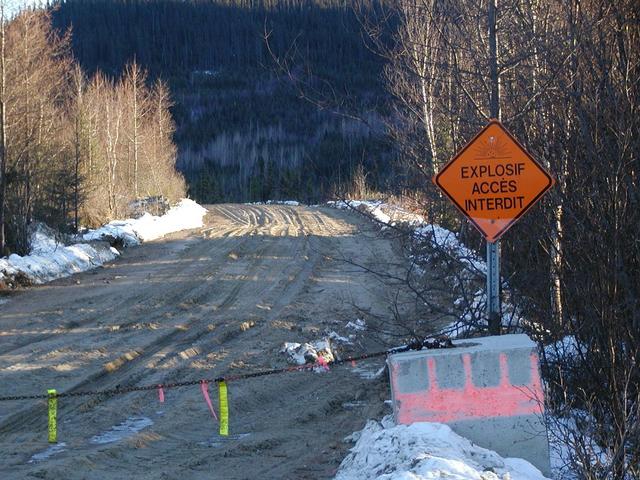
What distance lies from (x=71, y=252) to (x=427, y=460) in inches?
670

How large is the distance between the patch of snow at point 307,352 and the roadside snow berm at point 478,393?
5.15 metres

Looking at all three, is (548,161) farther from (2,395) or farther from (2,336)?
(2,336)

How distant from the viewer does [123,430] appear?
Result: 819 centimetres

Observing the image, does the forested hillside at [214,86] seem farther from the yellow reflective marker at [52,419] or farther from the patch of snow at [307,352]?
the yellow reflective marker at [52,419]

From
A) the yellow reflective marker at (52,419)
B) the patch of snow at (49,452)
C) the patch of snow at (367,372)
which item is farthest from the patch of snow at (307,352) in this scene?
the patch of snow at (49,452)

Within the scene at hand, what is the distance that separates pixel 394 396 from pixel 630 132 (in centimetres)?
259

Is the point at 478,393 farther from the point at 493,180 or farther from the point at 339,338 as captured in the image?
the point at 339,338

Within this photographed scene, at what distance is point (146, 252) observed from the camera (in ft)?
78.2

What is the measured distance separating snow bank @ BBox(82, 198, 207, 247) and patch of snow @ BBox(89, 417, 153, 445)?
53.1ft

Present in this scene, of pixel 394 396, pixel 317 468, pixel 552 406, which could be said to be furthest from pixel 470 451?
pixel 317 468

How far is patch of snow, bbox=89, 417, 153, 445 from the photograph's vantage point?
25.8 ft

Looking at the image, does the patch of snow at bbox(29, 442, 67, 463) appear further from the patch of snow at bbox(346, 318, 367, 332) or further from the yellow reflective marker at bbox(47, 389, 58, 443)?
the patch of snow at bbox(346, 318, 367, 332)

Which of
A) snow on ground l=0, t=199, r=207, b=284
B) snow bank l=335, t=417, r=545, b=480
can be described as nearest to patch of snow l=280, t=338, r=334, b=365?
snow bank l=335, t=417, r=545, b=480

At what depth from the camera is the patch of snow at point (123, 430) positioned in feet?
25.8
